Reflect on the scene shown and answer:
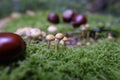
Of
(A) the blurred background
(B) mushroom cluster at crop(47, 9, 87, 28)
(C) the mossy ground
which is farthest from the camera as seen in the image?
(A) the blurred background

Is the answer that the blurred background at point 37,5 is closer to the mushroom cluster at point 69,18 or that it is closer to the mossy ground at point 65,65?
the mushroom cluster at point 69,18

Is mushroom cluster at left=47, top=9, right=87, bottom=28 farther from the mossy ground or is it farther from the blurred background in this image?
the mossy ground

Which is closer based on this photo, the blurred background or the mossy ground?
the mossy ground

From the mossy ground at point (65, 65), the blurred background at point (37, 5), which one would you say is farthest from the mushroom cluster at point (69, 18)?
the mossy ground at point (65, 65)

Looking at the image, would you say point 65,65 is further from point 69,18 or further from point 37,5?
point 37,5

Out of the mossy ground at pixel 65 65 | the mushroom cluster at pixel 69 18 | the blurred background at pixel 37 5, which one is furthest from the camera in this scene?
the blurred background at pixel 37 5

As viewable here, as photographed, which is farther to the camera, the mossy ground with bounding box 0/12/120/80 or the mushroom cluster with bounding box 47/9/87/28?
the mushroom cluster with bounding box 47/9/87/28

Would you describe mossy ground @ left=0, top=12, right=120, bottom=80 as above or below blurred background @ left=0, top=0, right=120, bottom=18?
below

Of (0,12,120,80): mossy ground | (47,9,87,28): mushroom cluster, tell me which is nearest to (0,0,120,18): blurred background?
(47,9,87,28): mushroom cluster

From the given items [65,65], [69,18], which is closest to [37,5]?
[69,18]

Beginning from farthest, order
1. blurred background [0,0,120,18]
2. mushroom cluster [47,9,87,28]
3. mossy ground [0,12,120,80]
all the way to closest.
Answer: blurred background [0,0,120,18], mushroom cluster [47,9,87,28], mossy ground [0,12,120,80]

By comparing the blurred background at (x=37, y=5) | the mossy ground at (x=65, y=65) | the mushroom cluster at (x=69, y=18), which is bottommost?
the mossy ground at (x=65, y=65)

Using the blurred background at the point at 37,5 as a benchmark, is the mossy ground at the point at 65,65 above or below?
below

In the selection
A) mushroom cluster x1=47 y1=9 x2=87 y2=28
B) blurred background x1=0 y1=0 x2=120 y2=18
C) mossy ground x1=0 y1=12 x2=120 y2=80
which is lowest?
mossy ground x1=0 y1=12 x2=120 y2=80
